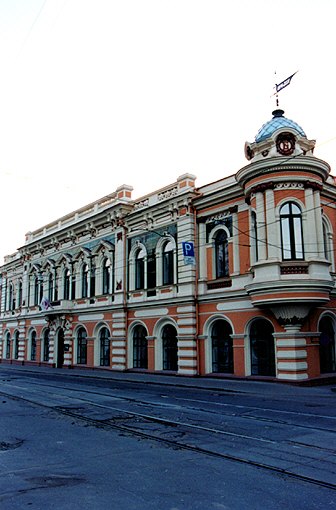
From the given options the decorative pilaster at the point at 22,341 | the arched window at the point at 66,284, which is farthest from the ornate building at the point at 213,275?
the decorative pilaster at the point at 22,341

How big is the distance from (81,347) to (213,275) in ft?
48.7

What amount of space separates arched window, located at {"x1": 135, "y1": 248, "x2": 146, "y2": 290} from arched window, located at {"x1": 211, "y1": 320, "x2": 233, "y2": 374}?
22.6 feet

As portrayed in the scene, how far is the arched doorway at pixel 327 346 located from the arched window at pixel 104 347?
48.6ft

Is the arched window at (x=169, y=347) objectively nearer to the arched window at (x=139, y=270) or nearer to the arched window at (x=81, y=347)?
the arched window at (x=139, y=270)

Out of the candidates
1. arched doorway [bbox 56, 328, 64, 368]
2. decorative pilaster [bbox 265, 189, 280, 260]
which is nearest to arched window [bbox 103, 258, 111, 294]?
arched doorway [bbox 56, 328, 64, 368]

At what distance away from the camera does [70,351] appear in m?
35.3

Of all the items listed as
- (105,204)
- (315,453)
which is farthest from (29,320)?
(315,453)

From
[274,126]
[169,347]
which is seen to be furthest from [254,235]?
[169,347]

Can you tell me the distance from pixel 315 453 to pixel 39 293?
1415 inches

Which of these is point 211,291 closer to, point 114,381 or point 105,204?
point 114,381

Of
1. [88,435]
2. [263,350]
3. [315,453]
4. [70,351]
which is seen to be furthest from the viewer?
[70,351]

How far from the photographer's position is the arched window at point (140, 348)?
28969 mm

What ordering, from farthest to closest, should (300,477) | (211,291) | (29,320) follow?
(29,320) → (211,291) → (300,477)

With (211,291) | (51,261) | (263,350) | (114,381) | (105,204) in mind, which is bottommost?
(114,381)
